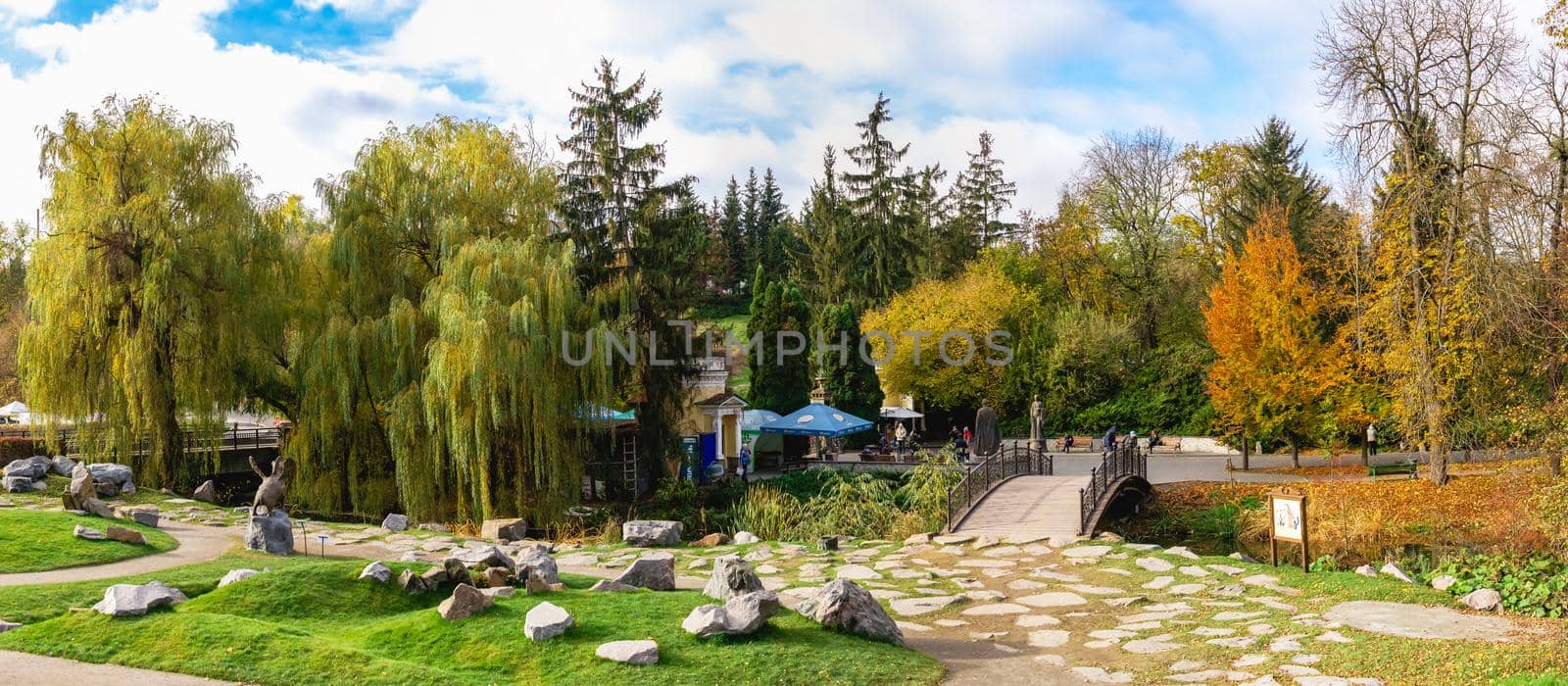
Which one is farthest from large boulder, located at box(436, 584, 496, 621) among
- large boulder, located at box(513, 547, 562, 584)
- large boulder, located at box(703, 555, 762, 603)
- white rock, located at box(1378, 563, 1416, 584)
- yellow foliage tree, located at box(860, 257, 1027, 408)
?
yellow foliage tree, located at box(860, 257, 1027, 408)

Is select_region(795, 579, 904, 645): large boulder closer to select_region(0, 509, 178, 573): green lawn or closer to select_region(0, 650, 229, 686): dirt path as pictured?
select_region(0, 650, 229, 686): dirt path

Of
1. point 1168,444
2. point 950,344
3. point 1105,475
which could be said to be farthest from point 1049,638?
point 950,344

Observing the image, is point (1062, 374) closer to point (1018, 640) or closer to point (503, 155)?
point (503, 155)

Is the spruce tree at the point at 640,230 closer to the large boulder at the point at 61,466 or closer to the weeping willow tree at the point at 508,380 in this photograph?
the weeping willow tree at the point at 508,380

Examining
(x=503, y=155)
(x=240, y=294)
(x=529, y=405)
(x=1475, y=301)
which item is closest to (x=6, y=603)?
(x=529, y=405)

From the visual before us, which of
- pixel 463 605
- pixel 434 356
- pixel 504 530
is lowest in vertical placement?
pixel 504 530

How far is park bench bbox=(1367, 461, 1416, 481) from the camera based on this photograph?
25.1m

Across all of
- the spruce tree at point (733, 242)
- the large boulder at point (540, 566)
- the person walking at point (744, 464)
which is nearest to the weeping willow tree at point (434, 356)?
the person walking at point (744, 464)

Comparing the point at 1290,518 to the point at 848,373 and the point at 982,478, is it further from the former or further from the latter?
the point at 848,373

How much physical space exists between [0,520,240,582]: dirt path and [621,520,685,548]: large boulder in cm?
540

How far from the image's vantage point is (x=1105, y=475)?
20000mm

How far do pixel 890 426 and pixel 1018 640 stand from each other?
3230 cm

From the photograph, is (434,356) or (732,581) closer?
(732,581)

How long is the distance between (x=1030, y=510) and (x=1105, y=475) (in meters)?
2.92
